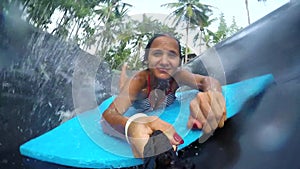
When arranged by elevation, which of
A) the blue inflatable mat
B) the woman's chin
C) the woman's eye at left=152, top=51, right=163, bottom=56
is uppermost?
the woman's eye at left=152, top=51, right=163, bottom=56

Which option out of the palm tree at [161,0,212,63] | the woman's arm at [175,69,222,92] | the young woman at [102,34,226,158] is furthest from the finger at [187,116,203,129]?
the palm tree at [161,0,212,63]

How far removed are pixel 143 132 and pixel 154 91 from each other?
0.24m

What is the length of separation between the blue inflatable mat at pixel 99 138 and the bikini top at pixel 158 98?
0.08 feet

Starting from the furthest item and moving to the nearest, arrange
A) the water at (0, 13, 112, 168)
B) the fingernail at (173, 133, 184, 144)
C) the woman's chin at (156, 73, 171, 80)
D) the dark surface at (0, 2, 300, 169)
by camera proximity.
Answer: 1. the water at (0, 13, 112, 168)
2. the woman's chin at (156, 73, 171, 80)
3. the fingernail at (173, 133, 184, 144)
4. the dark surface at (0, 2, 300, 169)

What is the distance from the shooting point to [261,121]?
88cm

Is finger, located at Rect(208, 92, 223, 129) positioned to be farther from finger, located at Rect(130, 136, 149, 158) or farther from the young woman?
finger, located at Rect(130, 136, 149, 158)

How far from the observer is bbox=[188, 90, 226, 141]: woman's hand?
2.87ft

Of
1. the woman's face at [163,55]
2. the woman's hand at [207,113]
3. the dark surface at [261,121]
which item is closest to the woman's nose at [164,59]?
the woman's face at [163,55]

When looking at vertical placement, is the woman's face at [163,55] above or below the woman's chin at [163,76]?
above

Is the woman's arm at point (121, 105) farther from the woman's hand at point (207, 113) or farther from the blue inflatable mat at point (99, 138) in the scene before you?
the woman's hand at point (207, 113)

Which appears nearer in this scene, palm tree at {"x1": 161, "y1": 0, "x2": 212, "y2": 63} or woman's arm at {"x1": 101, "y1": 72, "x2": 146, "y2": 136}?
woman's arm at {"x1": 101, "y1": 72, "x2": 146, "y2": 136}

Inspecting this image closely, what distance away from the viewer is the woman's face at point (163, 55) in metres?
0.91

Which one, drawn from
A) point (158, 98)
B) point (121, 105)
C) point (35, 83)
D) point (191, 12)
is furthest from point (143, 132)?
point (35, 83)

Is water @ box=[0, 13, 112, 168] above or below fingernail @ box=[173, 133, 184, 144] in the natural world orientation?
above
